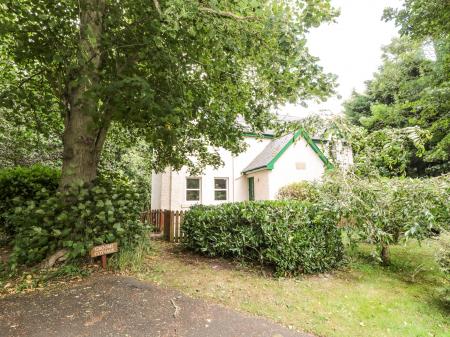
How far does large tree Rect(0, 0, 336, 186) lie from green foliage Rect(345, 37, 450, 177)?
290 centimetres

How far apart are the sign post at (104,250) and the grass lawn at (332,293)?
784 mm

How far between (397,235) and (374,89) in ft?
60.2

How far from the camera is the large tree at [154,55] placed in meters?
4.27

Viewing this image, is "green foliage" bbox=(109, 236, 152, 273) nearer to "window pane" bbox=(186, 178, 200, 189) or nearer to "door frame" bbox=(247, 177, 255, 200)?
"window pane" bbox=(186, 178, 200, 189)

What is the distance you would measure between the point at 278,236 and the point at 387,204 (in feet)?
8.01

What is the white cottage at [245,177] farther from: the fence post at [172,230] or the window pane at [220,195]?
the fence post at [172,230]

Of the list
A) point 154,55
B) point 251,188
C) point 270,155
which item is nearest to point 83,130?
point 154,55

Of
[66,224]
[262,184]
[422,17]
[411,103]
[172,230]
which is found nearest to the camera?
[66,224]

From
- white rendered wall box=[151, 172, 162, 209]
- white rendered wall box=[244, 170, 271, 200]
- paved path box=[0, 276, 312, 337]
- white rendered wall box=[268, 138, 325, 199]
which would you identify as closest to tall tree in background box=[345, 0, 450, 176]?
white rendered wall box=[268, 138, 325, 199]

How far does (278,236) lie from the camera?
607cm

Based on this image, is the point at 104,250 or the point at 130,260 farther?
the point at 130,260

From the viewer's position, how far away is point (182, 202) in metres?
13.2

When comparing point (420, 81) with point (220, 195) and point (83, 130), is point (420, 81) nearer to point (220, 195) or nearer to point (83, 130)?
point (220, 195)

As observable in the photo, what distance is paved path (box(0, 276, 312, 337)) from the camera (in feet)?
11.0
